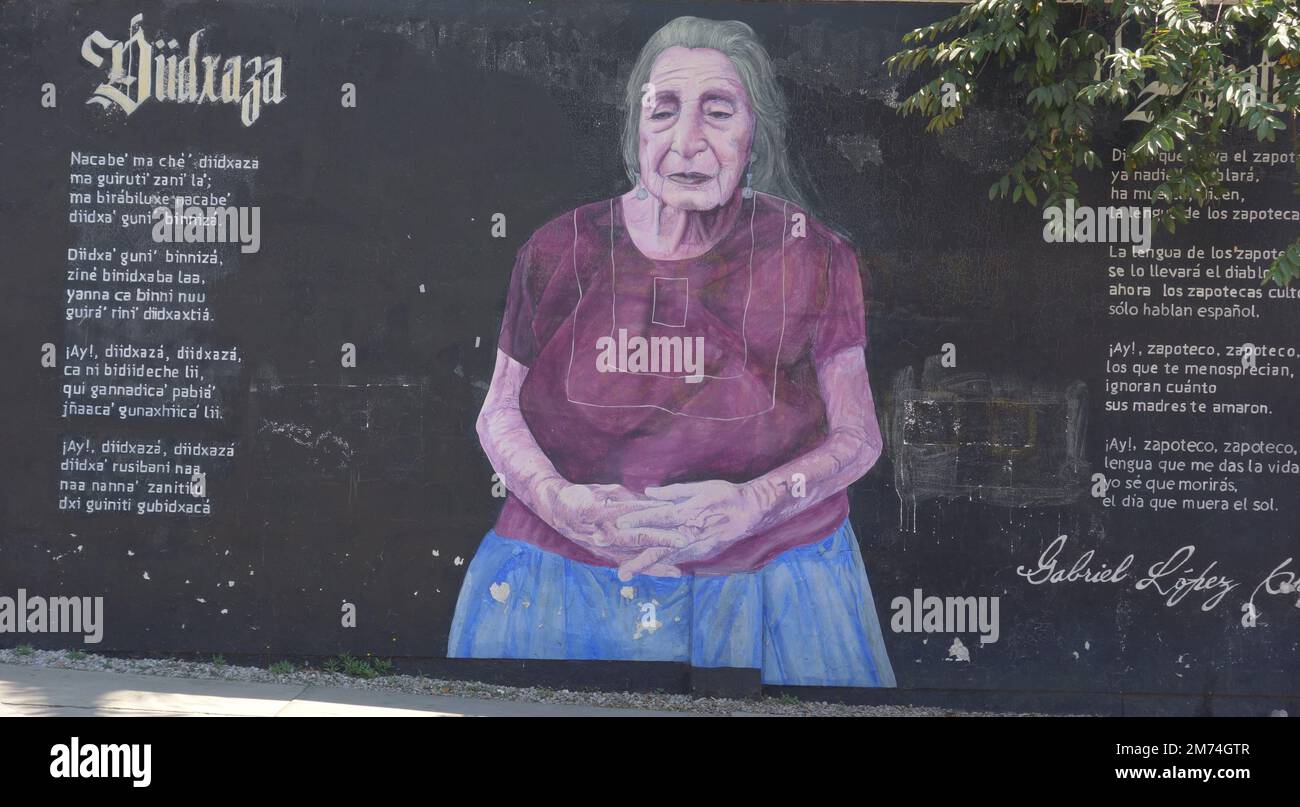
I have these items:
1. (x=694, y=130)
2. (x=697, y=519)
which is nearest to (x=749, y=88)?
(x=694, y=130)

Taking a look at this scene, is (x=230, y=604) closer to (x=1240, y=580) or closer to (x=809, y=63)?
(x=809, y=63)

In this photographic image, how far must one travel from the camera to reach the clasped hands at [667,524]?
6.54m

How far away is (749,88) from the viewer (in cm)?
660

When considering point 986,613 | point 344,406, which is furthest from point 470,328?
point 986,613

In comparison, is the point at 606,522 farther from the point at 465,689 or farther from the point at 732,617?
the point at 465,689

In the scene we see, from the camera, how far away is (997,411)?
654 cm

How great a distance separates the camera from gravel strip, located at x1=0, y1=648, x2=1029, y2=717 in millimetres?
6453

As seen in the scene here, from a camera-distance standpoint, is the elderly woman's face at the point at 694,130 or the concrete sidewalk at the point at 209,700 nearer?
the concrete sidewalk at the point at 209,700

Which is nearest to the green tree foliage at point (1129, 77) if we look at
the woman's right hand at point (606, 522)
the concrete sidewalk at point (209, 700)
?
the woman's right hand at point (606, 522)

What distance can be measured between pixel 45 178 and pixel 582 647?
13.6ft

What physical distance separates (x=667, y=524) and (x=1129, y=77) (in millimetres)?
3373
